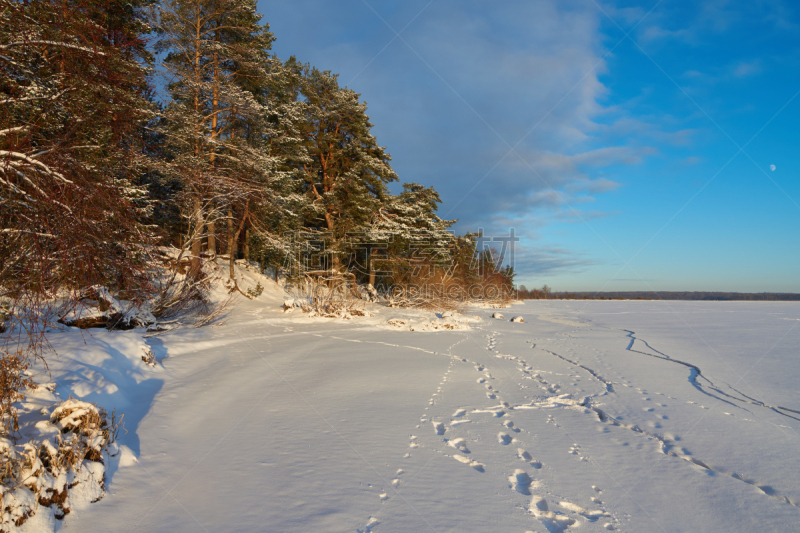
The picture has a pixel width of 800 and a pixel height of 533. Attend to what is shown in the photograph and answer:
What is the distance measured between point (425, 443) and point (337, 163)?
20.0 metres

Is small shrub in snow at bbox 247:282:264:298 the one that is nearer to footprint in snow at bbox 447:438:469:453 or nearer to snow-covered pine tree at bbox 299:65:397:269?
snow-covered pine tree at bbox 299:65:397:269

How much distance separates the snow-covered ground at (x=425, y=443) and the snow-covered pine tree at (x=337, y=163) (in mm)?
12992

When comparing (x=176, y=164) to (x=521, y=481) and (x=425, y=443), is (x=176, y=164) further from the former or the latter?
(x=521, y=481)

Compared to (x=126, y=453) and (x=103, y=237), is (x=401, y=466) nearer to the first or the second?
(x=126, y=453)

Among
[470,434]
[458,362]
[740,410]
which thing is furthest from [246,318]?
[740,410]

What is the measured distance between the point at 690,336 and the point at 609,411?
474 inches

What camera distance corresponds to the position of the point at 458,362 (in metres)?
8.23

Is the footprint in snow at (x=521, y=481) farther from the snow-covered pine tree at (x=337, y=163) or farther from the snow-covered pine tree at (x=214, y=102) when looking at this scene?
the snow-covered pine tree at (x=337, y=163)

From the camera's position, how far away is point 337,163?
21.8m

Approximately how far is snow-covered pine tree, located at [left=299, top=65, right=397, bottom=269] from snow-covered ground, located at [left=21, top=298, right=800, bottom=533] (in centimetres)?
1299

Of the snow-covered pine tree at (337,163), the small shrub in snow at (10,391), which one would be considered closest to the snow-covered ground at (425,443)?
the small shrub in snow at (10,391)

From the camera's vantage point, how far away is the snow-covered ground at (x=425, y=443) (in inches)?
110

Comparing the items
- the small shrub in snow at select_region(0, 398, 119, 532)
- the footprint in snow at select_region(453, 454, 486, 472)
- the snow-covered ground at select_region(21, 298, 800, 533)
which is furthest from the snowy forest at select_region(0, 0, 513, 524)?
the footprint in snow at select_region(453, 454, 486, 472)

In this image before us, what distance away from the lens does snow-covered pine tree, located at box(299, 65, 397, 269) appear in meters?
20.2
